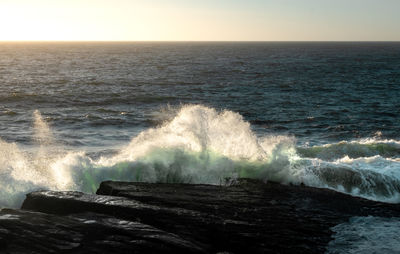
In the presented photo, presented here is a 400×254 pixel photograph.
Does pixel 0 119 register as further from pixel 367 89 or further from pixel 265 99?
pixel 367 89

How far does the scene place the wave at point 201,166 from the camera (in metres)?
10.0

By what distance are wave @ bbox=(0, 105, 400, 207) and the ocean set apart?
0.03m

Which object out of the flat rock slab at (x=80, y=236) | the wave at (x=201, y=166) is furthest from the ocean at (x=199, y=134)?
the flat rock slab at (x=80, y=236)

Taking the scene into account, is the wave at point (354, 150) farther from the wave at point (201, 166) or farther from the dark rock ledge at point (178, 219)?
the dark rock ledge at point (178, 219)

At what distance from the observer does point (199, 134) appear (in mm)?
12141

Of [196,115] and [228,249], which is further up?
[196,115]

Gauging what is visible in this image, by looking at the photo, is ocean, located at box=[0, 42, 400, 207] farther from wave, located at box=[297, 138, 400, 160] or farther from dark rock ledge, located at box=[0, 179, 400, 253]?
dark rock ledge, located at box=[0, 179, 400, 253]

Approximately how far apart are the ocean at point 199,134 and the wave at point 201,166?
0.03 metres

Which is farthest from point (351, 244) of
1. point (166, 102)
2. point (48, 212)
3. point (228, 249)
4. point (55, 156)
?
point (166, 102)

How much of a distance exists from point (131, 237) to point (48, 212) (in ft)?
6.98

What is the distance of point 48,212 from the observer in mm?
7656

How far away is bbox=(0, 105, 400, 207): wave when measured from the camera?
10.0 metres

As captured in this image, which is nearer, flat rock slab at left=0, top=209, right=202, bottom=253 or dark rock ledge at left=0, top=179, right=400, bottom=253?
flat rock slab at left=0, top=209, right=202, bottom=253

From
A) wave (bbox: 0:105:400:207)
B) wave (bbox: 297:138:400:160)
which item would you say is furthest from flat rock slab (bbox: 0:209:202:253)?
wave (bbox: 297:138:400:160)
